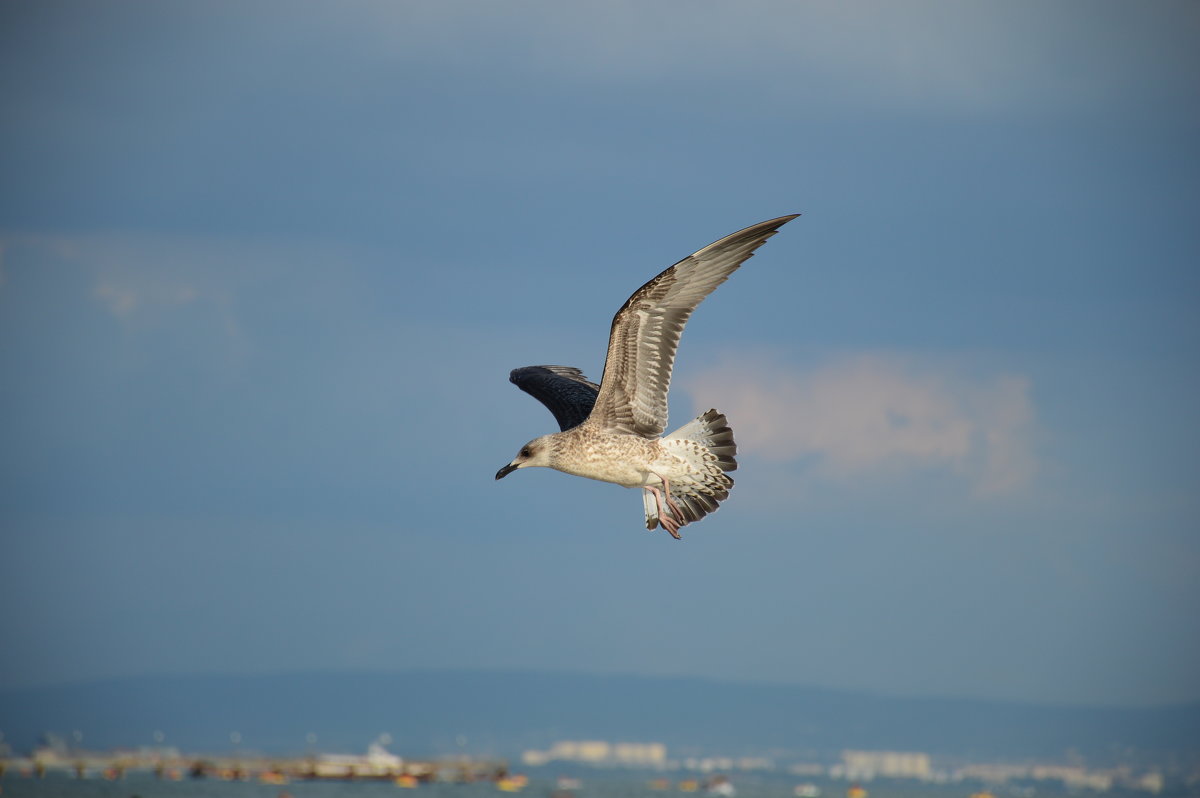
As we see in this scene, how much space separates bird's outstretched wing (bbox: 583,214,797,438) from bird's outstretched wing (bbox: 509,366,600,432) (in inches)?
74.8

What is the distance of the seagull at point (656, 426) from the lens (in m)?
14.9

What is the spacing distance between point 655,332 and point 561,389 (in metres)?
4.00

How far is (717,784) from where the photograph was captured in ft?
633

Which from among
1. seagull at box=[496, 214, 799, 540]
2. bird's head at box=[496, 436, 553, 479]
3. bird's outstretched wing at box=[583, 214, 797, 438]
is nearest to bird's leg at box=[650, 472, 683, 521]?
seagull at box=[496, 214, 799, 540]

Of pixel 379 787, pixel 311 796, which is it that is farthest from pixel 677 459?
pixel 379 787

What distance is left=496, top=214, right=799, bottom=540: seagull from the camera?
48.7ft

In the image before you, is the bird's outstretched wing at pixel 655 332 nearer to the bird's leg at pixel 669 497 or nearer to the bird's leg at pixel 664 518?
the bird's leg at pixel 669 497

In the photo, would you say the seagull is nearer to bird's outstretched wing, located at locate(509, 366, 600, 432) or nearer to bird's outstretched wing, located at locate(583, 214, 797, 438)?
bird's outstretched wing, located at locate(583, 214, 797, 438)

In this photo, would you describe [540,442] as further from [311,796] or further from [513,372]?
[311,796]

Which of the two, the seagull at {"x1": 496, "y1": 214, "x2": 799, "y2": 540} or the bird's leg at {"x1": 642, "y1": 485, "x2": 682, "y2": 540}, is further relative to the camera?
the bird's leg at {"x1": 642, "y1": 485, "x2": 682, "y2": 540}

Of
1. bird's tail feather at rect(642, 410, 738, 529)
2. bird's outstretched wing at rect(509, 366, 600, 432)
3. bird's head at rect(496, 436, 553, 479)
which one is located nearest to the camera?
bird's head at rect(496, 436, 553, 479)

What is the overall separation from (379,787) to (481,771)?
514 inches

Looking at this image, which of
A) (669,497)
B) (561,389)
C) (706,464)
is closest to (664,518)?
(669,497)

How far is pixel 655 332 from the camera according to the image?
15.2 metres
